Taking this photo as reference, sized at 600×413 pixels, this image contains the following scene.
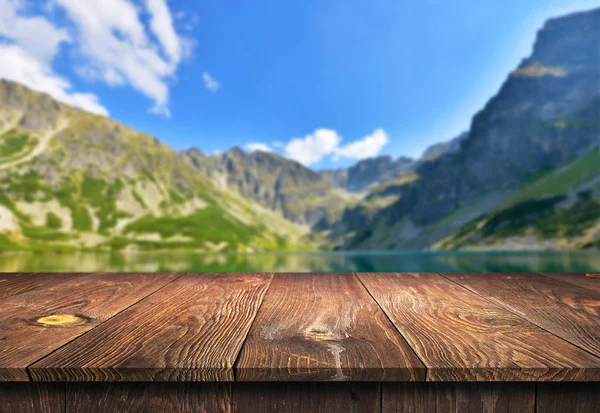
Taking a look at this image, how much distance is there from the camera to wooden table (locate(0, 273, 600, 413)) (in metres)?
1.85

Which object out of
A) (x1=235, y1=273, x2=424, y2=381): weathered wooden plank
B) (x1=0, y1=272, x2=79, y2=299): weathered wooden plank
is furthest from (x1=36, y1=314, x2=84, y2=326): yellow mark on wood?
(x1=235, y1=273, x2=424, y2=381): weathered wooden plank

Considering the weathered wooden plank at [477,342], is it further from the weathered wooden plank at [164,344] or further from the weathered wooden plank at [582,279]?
the weathered wooden plank at [582,279]

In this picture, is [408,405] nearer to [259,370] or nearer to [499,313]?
[259,370]

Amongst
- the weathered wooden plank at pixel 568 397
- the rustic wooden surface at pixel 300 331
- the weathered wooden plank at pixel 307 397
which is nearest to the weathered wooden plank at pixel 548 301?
the rustic wooden surface at pixel 300 331

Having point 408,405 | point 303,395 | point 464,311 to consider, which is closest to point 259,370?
point 303,395

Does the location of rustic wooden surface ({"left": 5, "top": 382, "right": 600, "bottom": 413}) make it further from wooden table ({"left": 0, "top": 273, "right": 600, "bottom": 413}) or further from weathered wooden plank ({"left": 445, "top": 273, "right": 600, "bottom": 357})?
weathered wooden plank ({"left": 445, "top": 273, "right": 600, "bottom": 357})

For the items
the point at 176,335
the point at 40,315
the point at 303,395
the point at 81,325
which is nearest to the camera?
the point at 303,395

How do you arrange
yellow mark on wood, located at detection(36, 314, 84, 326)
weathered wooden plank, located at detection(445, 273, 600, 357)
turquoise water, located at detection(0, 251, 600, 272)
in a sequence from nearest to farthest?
weathered wooden plank, located at detection(445, 273, 600, 357) → yellow mark on wood, located at detection(36, 314, 84, 326) → turquoise water, located at detection(0, 251, 600, 272)

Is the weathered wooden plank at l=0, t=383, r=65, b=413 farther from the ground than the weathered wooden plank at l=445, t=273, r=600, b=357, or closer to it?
closer to it

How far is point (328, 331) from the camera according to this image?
2.36 metres

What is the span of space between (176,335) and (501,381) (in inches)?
74.1

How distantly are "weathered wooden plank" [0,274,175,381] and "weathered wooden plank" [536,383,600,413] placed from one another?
8.95ft

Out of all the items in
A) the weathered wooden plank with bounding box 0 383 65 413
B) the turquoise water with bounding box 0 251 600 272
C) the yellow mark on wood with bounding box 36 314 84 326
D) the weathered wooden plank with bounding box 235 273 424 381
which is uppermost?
the weathered wooden plank with bounding box 235 273 424 381

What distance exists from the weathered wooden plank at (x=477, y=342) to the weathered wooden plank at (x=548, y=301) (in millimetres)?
136
